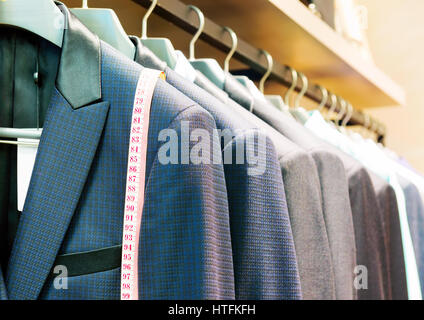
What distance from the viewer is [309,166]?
80 centimetres

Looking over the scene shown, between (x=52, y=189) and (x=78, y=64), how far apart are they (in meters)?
0.15

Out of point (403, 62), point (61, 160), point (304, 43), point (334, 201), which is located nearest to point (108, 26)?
point (61, 160)

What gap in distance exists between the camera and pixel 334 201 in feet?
2.89

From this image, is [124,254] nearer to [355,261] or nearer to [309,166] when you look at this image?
[309,166]

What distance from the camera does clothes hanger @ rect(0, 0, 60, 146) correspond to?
654 mm

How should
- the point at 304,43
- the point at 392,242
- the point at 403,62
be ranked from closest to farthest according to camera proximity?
1. the point at 392,242
2. the point at 304,43
3. the point at 403,62

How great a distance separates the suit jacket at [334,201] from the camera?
33.8 inches

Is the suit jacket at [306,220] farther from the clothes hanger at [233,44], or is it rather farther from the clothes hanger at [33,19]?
the clothes hanger at [233,44]

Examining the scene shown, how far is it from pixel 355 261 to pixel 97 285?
18.9 inches

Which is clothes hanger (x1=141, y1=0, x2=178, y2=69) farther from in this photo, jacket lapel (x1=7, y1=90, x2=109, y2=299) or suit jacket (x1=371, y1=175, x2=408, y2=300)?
suit jacket (x1=371, y1=175, x2=408, y2=300)

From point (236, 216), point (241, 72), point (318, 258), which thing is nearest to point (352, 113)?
point (241, 72)

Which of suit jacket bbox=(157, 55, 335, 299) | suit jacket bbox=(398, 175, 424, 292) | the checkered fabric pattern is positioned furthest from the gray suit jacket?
suit jacket bbox=(398, 175, 424, 292)

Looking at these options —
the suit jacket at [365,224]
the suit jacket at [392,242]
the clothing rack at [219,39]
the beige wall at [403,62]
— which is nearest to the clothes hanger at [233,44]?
the clothing rack at [219,39]

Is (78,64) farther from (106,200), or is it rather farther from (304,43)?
(304,43)
